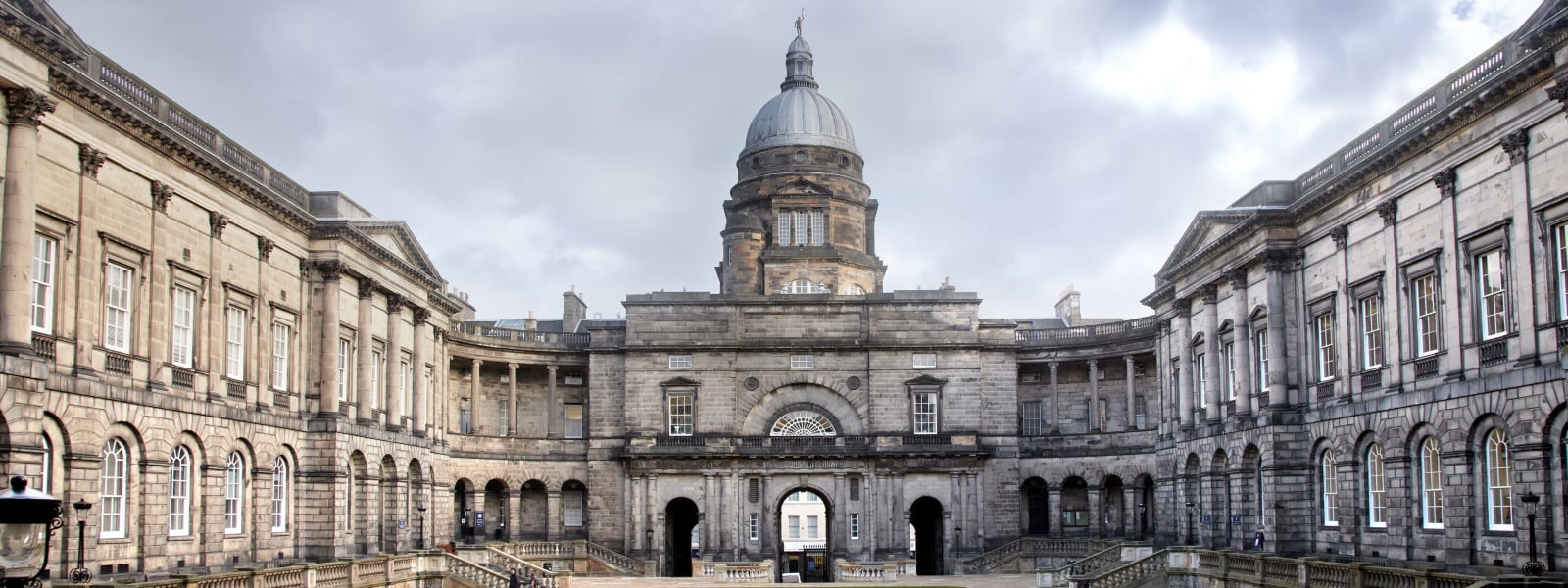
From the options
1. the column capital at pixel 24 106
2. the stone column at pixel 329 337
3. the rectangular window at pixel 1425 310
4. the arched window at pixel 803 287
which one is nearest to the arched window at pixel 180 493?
the stone column at pixel 329 337

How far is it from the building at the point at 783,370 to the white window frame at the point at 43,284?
9 centimetres

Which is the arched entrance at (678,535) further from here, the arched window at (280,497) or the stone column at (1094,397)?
the arched window at (280,497)

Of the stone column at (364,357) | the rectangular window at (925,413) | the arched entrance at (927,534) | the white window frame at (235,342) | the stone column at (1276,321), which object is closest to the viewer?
the white window frame at (235,342)

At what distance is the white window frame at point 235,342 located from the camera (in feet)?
115

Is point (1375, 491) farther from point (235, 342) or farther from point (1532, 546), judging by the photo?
point (235, 342)

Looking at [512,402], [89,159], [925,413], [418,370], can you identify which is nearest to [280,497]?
[418,370]

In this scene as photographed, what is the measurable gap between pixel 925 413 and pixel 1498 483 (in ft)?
101

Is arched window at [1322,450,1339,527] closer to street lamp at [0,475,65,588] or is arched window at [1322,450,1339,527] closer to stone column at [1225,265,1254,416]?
stone column at [1225,265,1254,416]

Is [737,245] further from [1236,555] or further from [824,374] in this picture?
[1236,555]

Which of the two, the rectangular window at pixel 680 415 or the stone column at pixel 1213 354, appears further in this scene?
the rectangular window at pixel 680 415

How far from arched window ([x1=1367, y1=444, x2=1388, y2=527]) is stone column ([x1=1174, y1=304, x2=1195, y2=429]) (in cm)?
1188

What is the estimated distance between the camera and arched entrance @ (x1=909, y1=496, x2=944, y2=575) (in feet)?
196

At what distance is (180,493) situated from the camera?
32781mm

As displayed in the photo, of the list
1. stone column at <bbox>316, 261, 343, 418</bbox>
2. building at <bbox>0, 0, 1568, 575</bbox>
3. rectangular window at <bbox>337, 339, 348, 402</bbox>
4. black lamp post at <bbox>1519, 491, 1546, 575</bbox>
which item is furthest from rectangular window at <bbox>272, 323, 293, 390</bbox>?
black lamp post at <bbox>1519, 491, 1546, 575</bbox>
